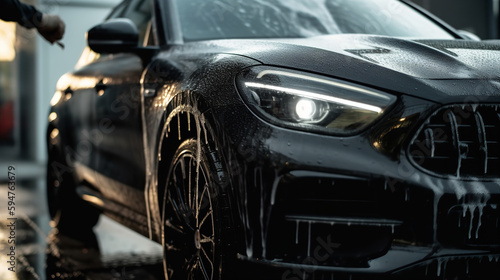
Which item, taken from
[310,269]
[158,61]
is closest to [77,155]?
[158,61]

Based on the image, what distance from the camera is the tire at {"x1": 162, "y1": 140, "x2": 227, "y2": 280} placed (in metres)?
2.89

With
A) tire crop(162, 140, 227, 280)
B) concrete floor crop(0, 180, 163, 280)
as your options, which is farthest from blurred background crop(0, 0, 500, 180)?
tire crop(162, 140, 227, 280)

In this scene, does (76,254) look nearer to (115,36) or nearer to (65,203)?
(65,203)

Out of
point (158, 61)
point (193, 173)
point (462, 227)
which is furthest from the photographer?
point (158, 61)

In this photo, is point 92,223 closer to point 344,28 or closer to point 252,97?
point 344,28

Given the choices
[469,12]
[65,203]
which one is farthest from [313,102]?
[469,12]

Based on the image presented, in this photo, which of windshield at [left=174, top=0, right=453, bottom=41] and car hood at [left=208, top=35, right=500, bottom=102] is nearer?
car hood at [left=208, top=35, right=500, bottom=102]

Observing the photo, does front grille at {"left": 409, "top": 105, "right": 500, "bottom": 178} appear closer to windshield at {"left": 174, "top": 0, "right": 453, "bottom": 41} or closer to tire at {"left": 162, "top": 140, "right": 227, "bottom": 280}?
tire at {"left": 162, "top": 140, "right": 227, "bottom": 280}

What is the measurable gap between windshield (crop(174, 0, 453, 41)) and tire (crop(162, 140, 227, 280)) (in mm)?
975

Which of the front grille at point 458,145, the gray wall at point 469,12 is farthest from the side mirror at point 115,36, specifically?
the gray wall at point 469,12

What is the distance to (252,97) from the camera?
2.79 metres

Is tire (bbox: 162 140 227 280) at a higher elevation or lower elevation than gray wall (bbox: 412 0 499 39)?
lower

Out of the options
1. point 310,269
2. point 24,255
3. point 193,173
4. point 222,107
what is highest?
point 222,107

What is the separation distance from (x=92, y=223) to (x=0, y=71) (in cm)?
1141
